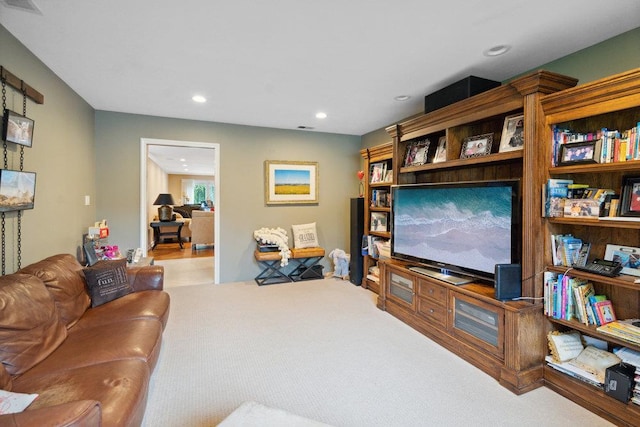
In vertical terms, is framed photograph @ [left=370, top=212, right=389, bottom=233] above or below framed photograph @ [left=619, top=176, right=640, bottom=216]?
below

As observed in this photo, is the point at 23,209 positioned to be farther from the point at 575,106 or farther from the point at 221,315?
the point at 575,106

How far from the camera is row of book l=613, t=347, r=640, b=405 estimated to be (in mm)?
1711

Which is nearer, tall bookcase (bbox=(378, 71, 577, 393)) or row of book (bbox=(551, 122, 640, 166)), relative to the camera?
row of book (bbox=(551, 122, 640, 166))

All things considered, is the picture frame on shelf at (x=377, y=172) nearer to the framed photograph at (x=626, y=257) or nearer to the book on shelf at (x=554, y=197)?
the book on shelf at (x=554, y=197)

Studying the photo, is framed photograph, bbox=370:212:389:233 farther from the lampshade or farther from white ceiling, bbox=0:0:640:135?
the lampshade

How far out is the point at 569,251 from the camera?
2.10 meters

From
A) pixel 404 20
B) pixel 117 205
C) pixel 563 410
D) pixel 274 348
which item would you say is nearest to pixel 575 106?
pixel 404 20

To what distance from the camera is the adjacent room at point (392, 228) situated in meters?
1.78

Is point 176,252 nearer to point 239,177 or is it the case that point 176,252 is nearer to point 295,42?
point 239,177

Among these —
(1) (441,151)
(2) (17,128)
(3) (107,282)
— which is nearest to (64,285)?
(3) (107,282)

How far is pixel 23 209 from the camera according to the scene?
91.7 inches

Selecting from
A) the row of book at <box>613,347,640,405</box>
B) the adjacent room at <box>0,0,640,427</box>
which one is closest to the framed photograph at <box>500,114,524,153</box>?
the adjacent room at <box>0,0,640,427</box>

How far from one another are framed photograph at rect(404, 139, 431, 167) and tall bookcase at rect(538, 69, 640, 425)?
1306 mm

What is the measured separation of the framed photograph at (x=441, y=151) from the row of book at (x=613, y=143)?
1.03m
